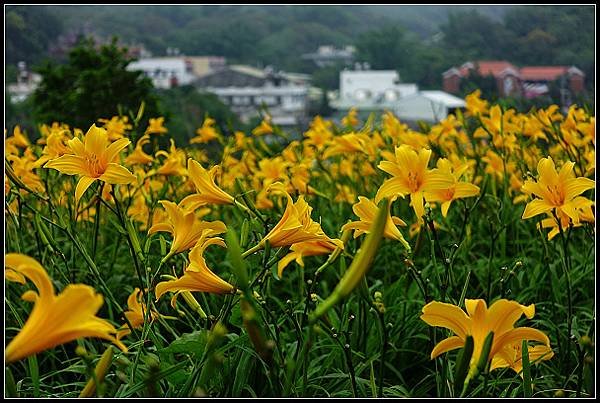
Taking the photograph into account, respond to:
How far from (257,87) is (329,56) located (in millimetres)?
7130

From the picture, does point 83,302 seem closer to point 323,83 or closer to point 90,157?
point 90,157

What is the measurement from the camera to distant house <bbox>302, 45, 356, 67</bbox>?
4903 cm

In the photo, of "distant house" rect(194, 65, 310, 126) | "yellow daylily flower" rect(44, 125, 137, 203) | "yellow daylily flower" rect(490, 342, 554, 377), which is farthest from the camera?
"distant house" rect(194, 65, 310, 126)

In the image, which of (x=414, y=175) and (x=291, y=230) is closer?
(x=291, y=230)

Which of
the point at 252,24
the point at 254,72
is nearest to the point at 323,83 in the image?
the point at 254,72

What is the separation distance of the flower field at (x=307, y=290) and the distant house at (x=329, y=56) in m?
46.8

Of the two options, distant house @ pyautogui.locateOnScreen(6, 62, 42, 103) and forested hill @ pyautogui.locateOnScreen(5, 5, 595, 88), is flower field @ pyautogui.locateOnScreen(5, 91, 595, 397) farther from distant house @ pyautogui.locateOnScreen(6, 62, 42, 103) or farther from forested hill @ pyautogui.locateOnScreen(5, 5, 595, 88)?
distant house @ pyautogui.locateOnScreen(6, 62, 42, 103)

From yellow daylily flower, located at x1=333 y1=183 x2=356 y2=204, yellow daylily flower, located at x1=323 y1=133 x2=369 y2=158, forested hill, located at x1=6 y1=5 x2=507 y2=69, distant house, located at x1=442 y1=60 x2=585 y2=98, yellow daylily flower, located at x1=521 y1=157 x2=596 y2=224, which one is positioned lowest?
forested hill, located at x1=6 y1=5 x2=507 y2=69

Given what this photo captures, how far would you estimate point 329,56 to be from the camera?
5025 cm

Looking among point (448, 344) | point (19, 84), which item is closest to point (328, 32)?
point (19, 84)

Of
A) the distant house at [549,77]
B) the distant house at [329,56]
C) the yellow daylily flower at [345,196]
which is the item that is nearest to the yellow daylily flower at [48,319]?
the yellow daylily flower at [345,196]

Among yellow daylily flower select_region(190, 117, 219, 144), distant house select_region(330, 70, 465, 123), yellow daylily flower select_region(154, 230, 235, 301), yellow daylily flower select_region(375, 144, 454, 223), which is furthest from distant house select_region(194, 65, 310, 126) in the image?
yellow daylily flower select_region(154, 230, 235, 301)

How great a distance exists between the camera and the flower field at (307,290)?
2.73 ft

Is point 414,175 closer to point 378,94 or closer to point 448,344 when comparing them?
point 448,344
